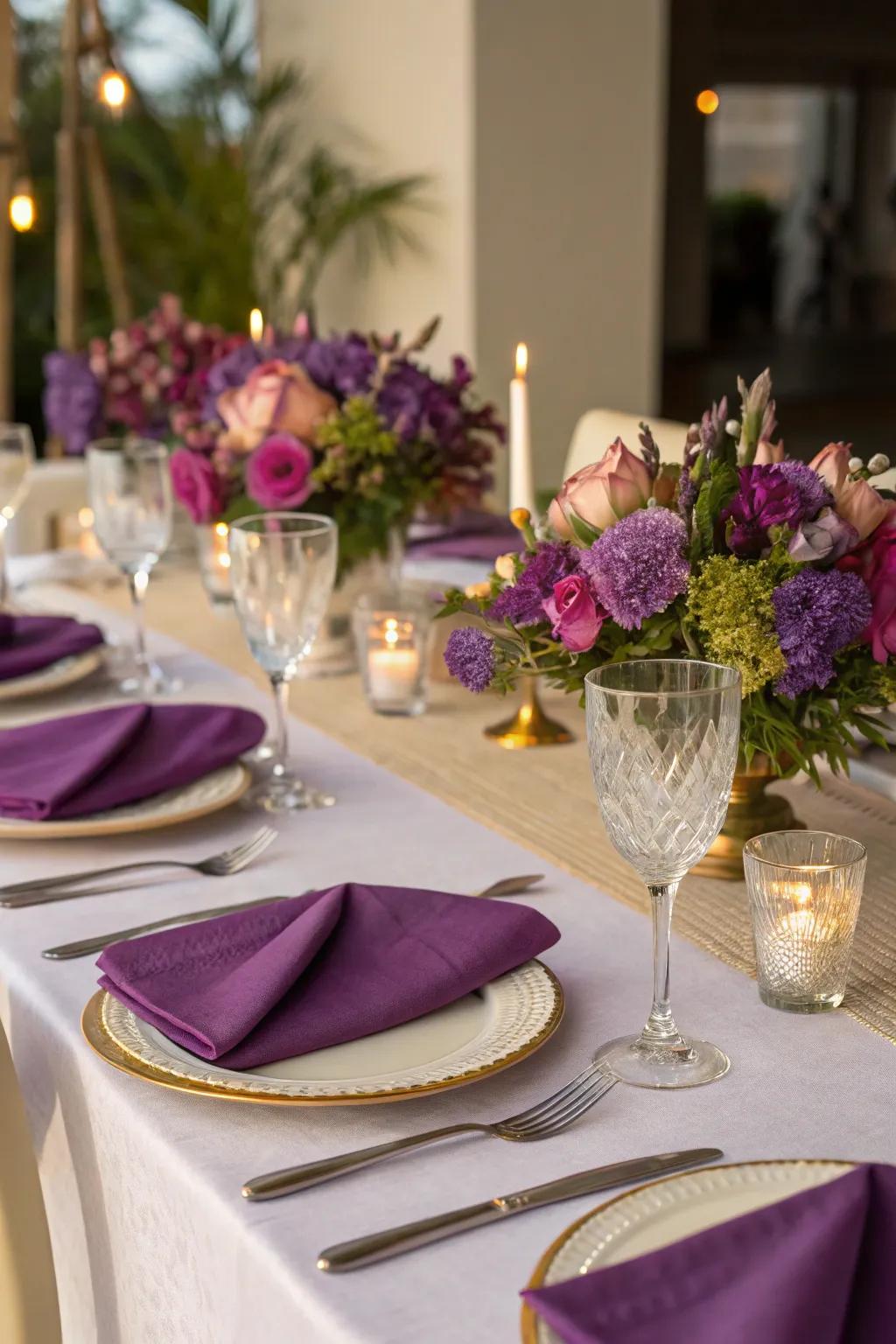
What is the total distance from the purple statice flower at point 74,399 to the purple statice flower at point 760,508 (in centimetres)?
162

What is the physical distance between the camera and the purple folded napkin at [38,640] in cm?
162

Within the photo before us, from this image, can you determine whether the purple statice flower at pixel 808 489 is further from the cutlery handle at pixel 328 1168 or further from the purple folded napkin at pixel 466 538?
the purple folded napkin at pixel 466 538

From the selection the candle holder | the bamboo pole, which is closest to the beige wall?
the bamboo pole

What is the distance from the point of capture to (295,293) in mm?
4953

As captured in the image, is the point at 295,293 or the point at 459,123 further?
the point at 295,293

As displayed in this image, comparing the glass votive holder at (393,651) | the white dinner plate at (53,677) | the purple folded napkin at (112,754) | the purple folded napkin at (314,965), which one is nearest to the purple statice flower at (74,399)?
the white dinner plate at (53,677)

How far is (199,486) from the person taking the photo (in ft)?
5.75

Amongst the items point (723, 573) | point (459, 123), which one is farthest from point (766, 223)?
point (723, 573)

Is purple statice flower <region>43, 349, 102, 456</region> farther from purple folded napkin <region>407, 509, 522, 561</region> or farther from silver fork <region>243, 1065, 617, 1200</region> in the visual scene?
silver fork <region>243, 1065, 617, 1200</region>

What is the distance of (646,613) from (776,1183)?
0.41m

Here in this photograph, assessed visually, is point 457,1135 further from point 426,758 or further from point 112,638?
point 112,638

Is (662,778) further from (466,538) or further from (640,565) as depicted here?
(466,538)

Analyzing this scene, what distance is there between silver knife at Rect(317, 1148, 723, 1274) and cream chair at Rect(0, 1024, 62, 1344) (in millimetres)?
289

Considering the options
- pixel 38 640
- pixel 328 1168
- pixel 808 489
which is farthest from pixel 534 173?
pixel 328 1168
